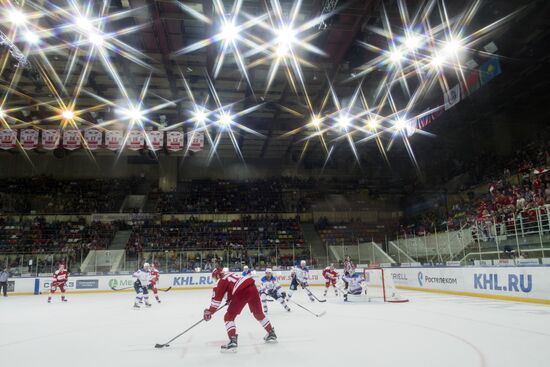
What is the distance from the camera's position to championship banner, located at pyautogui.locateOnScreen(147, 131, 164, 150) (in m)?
20.9

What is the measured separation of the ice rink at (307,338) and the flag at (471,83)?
28.5 feet

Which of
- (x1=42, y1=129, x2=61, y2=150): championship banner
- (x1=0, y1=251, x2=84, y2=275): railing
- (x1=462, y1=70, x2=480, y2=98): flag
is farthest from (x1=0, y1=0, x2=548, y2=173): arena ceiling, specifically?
(x1=0, y1=251, x2=84, y2=275): railing

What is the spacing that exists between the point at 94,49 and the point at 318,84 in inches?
431

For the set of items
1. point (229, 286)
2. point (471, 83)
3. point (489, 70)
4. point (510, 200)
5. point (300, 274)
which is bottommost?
point (300, 274)

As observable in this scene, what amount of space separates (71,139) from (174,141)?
5008 mm

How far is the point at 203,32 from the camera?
52.9 feet

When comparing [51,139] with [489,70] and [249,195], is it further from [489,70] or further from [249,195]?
[489,70]

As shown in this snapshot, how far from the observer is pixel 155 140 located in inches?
826

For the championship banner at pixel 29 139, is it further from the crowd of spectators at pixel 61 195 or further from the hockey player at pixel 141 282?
the hockey player at pixel 141 282

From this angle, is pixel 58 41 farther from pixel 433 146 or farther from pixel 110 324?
pixel 433 146

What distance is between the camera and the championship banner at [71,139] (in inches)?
805

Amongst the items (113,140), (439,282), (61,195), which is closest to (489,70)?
(439,282)

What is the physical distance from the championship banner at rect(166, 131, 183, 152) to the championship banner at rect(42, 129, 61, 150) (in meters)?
5.38

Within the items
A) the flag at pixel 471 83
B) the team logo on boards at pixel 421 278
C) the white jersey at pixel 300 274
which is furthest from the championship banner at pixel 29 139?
the flag at pixel 471 83
